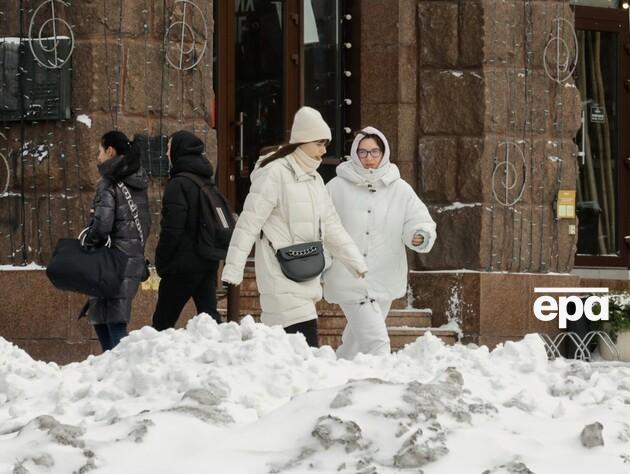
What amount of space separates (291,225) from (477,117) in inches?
180

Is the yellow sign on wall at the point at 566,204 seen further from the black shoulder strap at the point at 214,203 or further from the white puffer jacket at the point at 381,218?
the black shoulder strap at the point at 214,203

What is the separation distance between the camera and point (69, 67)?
38.4 feet

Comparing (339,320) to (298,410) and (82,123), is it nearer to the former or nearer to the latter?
(82,123)

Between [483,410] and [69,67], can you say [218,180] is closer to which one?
[69,67]

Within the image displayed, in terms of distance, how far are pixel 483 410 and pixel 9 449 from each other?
1604mm

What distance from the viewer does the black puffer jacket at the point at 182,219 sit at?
9.95m

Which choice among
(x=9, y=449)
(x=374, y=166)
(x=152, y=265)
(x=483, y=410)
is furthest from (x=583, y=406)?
(x=152, y=265)

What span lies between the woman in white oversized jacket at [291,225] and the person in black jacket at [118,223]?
32.7 inches

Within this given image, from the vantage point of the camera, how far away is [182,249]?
32.7ft

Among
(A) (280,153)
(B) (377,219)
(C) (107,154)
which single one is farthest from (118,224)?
(B) (377,219)

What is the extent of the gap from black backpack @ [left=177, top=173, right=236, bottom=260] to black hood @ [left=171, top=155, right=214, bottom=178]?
0.11m

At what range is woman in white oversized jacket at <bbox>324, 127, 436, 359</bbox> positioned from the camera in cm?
985
